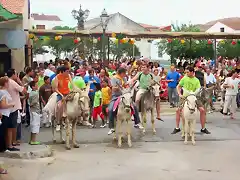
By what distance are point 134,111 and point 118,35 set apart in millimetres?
13782

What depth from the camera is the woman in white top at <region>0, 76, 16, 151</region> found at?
952 cm

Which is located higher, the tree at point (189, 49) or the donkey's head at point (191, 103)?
the tree at point (189, 49)

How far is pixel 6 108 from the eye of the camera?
9.62 m

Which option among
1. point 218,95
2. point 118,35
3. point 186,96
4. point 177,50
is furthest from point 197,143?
point 177,50

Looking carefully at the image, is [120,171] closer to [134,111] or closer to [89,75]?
[134,111]

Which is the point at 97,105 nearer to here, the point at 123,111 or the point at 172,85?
the point at 123,111

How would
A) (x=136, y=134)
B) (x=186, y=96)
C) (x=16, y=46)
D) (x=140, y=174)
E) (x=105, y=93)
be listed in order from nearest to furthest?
(x=140, y=174)
(x=186, y=96)
(x=136, y=134)
(x=105, y=93)
(x=16, y=46)

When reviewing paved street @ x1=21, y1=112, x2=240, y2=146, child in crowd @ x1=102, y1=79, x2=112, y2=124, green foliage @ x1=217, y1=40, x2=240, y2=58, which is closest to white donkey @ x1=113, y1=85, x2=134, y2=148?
paved street @ x1=21, y1=112, x2=240, y2=146

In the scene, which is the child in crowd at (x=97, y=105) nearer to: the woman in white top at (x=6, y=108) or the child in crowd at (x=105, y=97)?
the child in crowd at (x=105, y=97)

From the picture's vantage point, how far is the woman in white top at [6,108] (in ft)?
31.2

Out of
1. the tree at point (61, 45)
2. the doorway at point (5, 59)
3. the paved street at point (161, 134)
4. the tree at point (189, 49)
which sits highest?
the tree at point (61, 45)

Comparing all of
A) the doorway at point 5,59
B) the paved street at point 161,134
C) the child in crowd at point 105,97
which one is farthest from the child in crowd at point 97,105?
the doorway at point 5,59

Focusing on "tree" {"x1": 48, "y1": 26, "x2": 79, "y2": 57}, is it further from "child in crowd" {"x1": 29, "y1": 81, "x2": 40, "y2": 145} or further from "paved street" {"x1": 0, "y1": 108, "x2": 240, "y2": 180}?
"child in crowd" {"x1": 29, "y1": 81, "x2": 40, "y2": 145}

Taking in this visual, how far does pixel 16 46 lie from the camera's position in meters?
18.4
